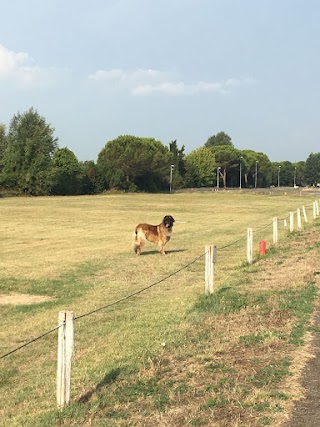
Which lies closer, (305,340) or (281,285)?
(305,340)

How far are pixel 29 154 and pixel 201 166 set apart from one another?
70.9m

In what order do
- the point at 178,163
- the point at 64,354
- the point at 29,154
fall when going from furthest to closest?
the point at 178,163 < the point at 29,154 < the point at 64,354

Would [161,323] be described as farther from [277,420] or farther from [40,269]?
[40,269]

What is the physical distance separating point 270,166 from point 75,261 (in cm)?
18742

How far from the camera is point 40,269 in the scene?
16094mm

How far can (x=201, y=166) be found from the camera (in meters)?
153

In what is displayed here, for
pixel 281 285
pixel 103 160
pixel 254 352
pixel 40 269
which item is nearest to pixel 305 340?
pixel 254 352

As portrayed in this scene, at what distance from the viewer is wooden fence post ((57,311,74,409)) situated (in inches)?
192

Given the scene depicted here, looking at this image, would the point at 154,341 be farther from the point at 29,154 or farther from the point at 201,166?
the point at 201,166

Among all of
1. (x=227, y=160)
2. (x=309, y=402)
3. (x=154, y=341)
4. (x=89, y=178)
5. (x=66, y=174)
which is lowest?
(x=154, y=341)

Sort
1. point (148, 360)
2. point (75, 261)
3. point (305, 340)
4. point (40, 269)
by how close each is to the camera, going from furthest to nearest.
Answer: point (75, 261)
point (40, 269)
point (305, 340)
point (148, 360)

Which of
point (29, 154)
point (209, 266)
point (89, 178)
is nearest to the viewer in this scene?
point (209, 266)

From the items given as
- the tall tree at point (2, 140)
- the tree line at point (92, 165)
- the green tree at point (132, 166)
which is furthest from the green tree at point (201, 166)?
the tall tree at point (2, 140)

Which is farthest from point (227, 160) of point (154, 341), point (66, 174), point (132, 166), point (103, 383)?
point (103, 383)
